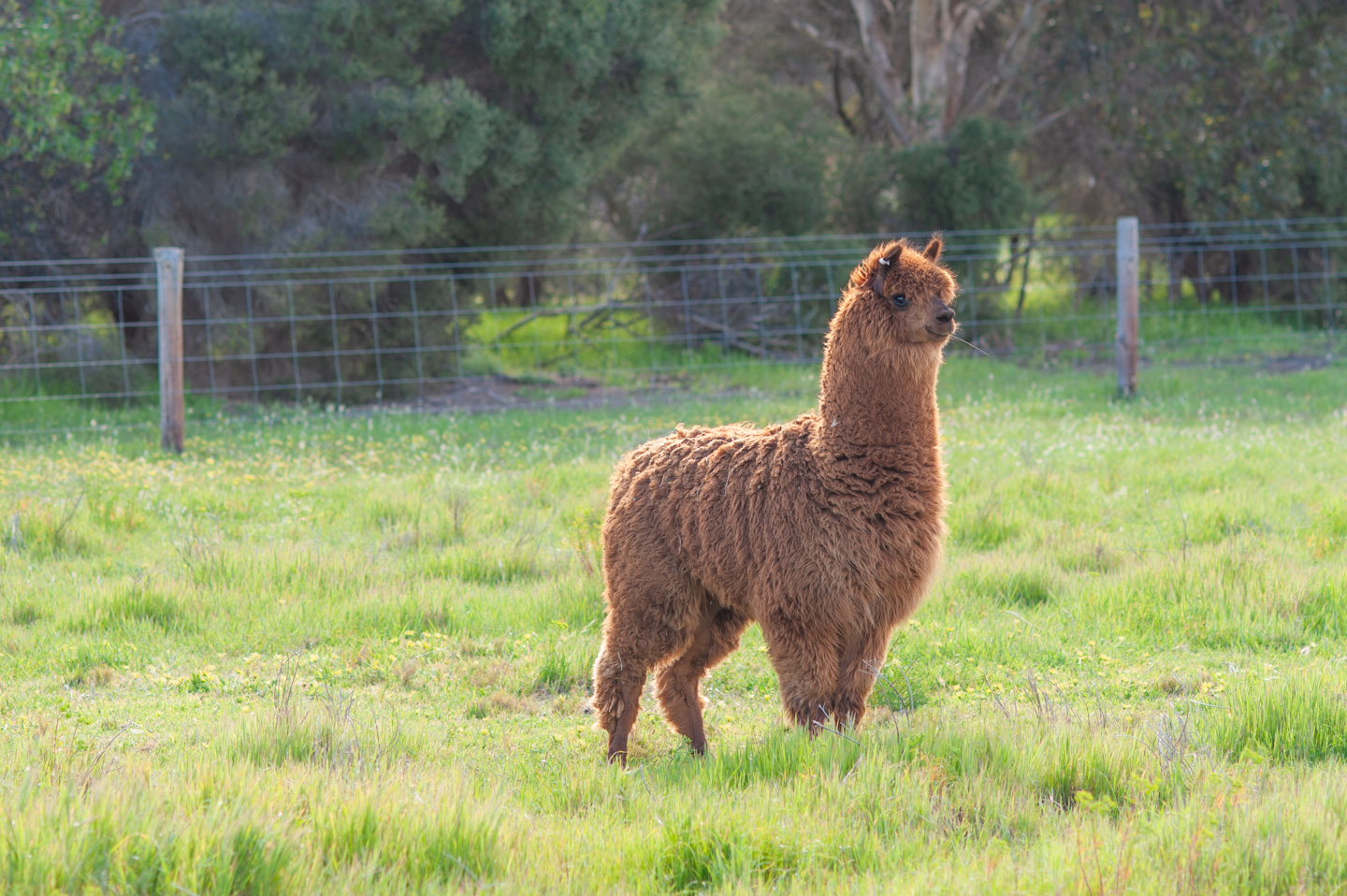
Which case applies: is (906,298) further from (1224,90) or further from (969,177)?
(1224,90)

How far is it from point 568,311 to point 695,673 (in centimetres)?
1174

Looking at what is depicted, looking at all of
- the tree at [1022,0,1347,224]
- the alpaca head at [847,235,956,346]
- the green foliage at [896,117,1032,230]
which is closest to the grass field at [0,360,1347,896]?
the alpaca head at [847,235,956,346]

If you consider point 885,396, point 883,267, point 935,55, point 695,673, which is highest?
point 935,55

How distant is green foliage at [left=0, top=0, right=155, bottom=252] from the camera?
464 inches

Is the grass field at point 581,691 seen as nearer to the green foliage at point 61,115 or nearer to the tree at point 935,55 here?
the green foliage at point 61,115

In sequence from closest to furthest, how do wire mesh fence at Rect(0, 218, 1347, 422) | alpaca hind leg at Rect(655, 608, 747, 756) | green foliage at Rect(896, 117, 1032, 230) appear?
alpaca hind leg at Rect(655, 608, 747, 756) → wire mesh fence at Rect(0, 218, 1347, 422) → green foliage at Rect(896, 117, 1032, 230)

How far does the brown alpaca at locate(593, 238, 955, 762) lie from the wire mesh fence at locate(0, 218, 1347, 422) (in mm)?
8034

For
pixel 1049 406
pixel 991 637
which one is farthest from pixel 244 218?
pixel 991 637

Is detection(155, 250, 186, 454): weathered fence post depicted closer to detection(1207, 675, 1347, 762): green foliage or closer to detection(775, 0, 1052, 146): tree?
detection(1207, 675, 1347, 762): green foliage

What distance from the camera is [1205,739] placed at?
4012mm

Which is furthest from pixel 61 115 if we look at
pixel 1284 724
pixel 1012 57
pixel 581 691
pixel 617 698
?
pixel 1012 57

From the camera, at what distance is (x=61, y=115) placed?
1276 cm

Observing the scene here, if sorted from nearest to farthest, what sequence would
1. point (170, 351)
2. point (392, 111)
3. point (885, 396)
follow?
1. point (885, 396)
2. point (170, 351)
3. point (392, 111)

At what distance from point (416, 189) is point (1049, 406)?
7648 mm
